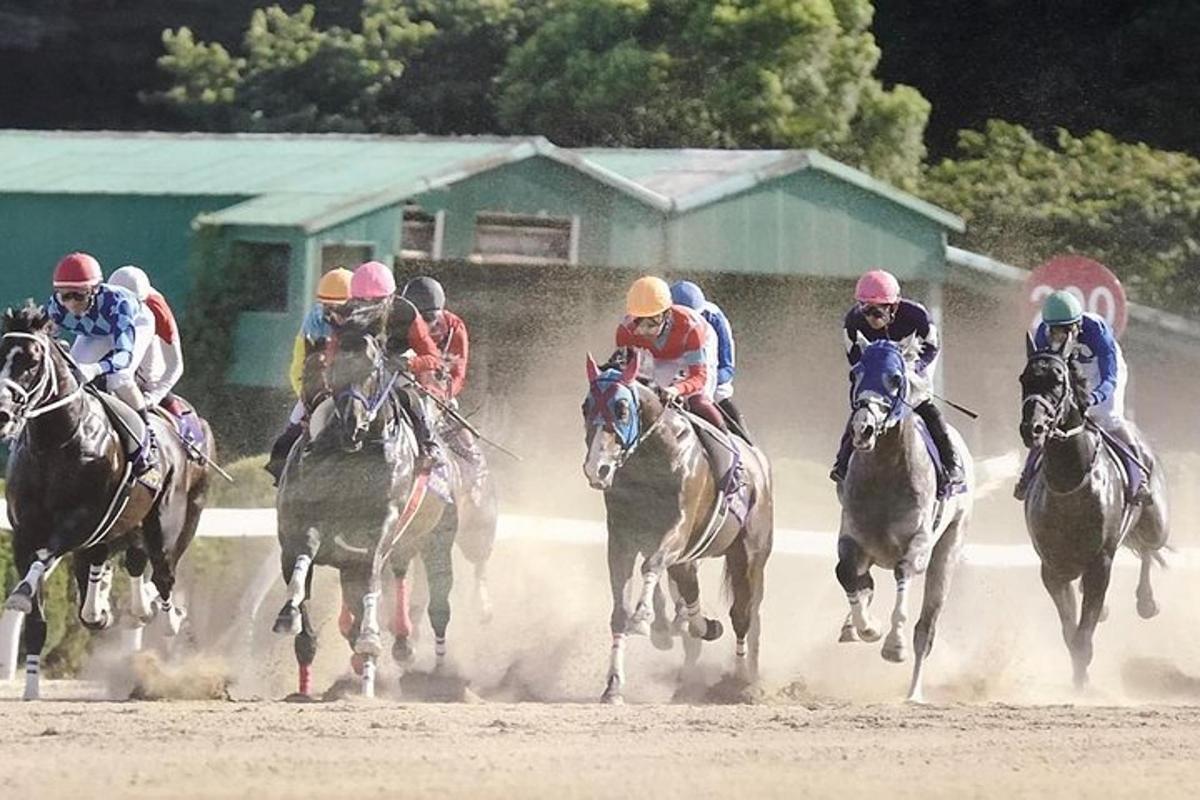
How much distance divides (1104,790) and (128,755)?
3573 millimetres

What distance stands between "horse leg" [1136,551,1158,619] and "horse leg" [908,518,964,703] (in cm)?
197

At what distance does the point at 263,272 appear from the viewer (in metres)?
28.0

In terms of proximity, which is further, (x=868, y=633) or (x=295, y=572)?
(x=868, y=633)

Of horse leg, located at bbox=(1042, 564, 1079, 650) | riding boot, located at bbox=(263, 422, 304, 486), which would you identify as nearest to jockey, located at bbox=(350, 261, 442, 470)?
riding boot, located at bbox=(263, 422, 304, 486)

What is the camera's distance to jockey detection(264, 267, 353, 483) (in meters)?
12.8

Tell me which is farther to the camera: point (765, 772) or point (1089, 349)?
point (1089, 349)

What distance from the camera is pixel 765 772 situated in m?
9.82

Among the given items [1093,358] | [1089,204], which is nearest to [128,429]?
[1093,358]

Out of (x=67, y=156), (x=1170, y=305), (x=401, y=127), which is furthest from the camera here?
(x=401, y=127)

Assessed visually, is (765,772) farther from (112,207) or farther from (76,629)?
(112,207)

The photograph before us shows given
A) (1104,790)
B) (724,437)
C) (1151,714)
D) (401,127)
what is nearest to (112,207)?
(401,127)

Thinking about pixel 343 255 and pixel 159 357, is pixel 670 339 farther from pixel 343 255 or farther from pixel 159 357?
pixel 343 255

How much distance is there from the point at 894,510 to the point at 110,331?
3914 mm

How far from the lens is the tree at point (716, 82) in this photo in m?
35.0
